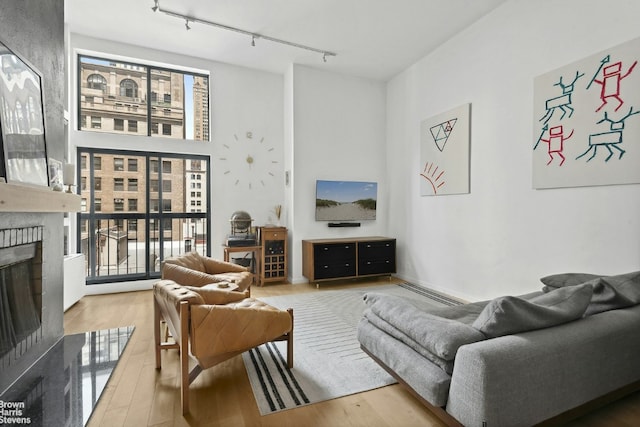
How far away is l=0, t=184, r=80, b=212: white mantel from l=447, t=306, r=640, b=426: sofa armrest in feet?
8.71

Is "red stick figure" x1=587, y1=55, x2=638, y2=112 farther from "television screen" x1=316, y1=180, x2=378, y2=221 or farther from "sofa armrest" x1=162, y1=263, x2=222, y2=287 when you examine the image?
"sofa armrest" x1=162, y1=263, x2=222, y2=287

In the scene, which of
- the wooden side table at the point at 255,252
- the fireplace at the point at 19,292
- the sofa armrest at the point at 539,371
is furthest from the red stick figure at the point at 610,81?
the fireplace at the point at 19,292

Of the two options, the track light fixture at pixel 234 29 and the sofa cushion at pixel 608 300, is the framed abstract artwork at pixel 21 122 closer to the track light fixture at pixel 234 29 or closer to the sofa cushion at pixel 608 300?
the track light fixture at pixel 234 29

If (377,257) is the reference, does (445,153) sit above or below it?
above

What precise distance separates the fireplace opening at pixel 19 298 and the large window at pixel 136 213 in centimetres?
222

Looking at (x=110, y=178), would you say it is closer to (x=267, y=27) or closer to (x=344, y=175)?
(x=267, y=27)

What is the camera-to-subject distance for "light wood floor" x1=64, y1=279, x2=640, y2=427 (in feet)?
5.89

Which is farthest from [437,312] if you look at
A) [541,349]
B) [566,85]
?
[566,85]

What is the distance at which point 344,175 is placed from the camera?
18.1 ft

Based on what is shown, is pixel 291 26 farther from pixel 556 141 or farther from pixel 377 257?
pixel 377 257

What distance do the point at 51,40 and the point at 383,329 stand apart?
367 centimetres

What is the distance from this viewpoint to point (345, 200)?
215 inches

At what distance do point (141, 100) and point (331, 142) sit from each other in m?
3.12

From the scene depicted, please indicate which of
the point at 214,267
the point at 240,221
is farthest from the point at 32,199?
the point at 240,221
